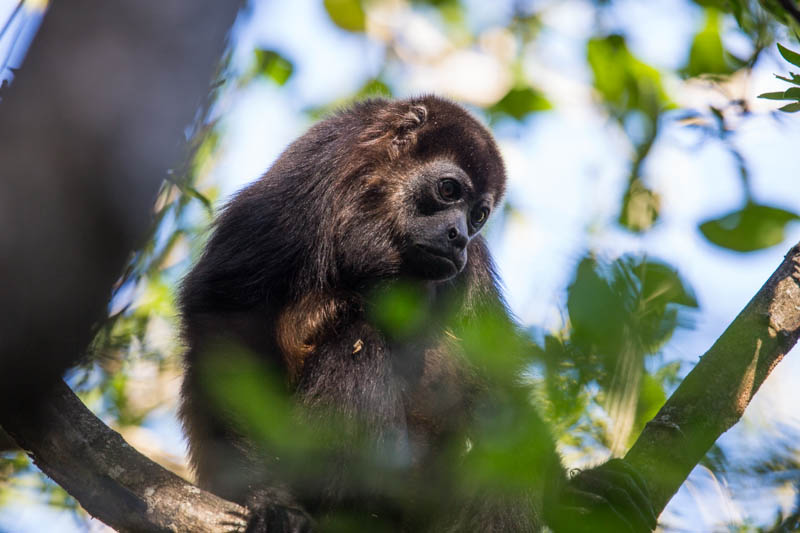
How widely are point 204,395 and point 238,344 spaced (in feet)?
1.02

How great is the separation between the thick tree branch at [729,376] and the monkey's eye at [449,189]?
220 centimetres

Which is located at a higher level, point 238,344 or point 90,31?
point 90,31

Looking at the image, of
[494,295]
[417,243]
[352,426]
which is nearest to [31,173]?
[352,426]

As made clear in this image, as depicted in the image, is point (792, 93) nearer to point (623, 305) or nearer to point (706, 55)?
point (706, 55)

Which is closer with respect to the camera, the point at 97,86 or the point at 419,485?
the point at 97,86

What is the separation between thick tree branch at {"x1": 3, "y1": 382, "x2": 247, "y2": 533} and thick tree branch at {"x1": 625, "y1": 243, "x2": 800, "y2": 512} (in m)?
1.84

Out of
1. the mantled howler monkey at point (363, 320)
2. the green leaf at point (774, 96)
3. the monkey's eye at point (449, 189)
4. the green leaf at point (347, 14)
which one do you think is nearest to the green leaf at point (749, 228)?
the green leaf at point (774, 96)

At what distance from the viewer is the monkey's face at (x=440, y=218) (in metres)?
4.90

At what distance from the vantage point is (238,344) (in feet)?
13.2

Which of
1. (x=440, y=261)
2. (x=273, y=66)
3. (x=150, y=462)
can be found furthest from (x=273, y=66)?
(x=440, y=261)

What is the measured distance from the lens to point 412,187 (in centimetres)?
527

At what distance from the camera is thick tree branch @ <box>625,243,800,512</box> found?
294 cm

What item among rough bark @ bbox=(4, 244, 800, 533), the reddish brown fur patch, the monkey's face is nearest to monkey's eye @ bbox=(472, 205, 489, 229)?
the monkey's face

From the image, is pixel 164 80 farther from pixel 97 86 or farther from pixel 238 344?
pixel 238 344
